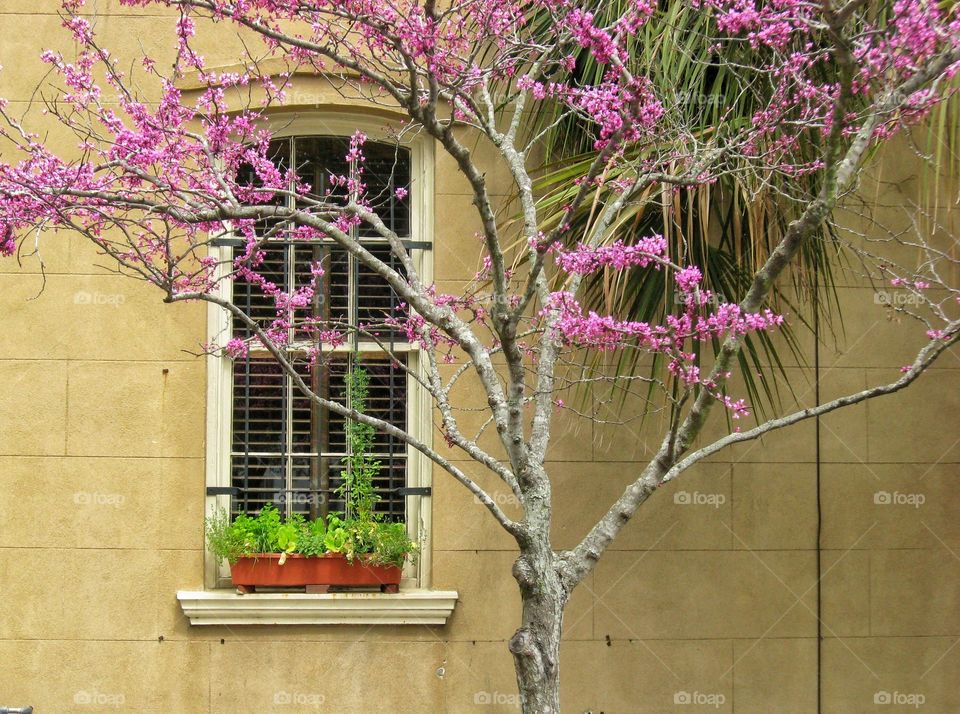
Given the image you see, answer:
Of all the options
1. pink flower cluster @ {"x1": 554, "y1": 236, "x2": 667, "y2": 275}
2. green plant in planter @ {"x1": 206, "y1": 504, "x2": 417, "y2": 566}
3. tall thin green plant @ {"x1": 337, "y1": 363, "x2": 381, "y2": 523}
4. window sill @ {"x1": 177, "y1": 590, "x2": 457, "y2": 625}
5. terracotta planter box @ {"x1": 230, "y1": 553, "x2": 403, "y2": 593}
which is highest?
pink flower cluster @ {"x1": 554, "y1": 236, "x2": 667, "y2": 275}

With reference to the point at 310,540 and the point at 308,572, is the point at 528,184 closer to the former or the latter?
the point at 310,540

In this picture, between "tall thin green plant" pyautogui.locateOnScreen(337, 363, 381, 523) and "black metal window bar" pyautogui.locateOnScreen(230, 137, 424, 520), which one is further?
"black metal window bar" pyautogui.locateOnScreen(230, 137, 424, 520)

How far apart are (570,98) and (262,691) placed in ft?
10.6

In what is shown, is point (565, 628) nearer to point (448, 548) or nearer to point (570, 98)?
point (448, 548)

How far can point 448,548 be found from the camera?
5.48m

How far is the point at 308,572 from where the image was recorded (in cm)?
537

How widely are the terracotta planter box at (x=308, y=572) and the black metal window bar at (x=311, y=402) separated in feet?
1.11

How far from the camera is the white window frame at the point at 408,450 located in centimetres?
533

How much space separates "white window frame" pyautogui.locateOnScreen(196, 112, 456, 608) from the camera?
5332 mm

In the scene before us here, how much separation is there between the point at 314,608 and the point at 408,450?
0.93 metres

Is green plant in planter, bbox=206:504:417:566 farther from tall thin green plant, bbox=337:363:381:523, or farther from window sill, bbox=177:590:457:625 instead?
window sill, bbox=177:590:457:625

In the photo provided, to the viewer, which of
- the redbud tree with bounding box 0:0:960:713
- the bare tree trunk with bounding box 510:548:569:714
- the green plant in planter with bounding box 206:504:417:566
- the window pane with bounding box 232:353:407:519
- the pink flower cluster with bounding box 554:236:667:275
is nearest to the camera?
the redbud tree with bounding box 0:0:960:713

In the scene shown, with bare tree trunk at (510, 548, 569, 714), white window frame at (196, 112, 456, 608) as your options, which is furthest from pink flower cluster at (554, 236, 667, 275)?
white window frame at (196, 112, 456, 608)

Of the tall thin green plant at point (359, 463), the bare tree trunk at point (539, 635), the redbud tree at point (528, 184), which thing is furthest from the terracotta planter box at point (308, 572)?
the bare tree trunk at point (539, 635)
